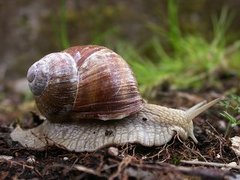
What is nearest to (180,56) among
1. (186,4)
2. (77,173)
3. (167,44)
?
(167,44)

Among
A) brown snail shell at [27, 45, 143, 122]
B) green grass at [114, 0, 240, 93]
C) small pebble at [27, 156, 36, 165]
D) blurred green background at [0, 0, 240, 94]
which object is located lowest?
small pebble at [27, 156, 36, 165]

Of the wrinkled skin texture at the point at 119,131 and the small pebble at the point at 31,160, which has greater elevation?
the wrinkled skin texture at the point at 119,131

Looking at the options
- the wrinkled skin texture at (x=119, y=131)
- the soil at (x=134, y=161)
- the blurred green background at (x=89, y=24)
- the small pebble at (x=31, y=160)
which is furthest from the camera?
the blurred green background at (x=89, y=24)

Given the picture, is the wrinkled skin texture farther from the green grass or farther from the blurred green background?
the blurred green background

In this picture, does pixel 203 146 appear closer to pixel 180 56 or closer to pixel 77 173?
pixel 77 173

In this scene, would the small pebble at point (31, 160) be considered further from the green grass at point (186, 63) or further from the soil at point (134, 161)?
the green grass at point (186, 63)

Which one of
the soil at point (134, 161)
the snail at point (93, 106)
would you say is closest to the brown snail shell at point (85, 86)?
the snail at point (93, 106)

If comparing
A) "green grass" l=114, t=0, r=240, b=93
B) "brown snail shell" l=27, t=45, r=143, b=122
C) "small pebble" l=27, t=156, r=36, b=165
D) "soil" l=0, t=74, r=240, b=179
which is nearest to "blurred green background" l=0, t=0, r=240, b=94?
"green grass" l=114, t=0, r=240, b=93
